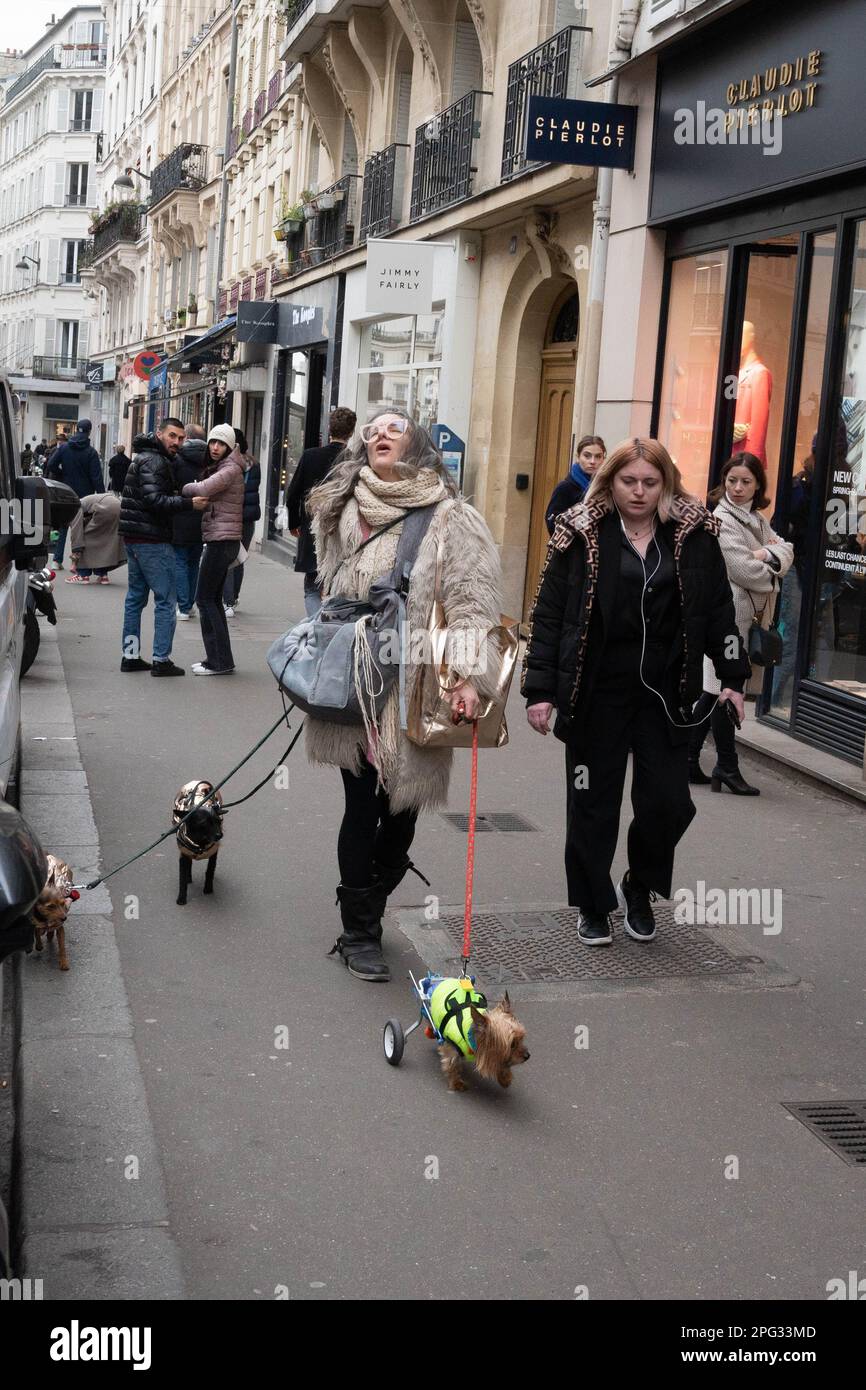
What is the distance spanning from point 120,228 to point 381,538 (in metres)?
54.1

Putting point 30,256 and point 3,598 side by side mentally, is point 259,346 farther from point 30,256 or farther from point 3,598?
point 30,256

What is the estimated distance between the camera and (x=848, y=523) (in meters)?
9.98

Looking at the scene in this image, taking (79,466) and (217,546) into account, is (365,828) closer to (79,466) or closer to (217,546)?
(217,546)

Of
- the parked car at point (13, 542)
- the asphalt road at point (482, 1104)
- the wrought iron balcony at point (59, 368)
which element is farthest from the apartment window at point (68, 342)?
the asphalt road at point (482, 1104)

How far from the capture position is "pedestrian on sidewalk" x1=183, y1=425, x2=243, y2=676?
12.5 metres

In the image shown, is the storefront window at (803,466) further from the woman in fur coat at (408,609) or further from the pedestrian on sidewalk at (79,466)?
the pedestrian on sidewalk at (79,466)

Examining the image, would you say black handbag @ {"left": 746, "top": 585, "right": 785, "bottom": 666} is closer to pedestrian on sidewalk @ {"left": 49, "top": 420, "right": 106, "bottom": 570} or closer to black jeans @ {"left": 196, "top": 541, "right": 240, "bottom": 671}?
black jeans @ {"left": 196, "top": 541, "right": 240, "bottom": 671}

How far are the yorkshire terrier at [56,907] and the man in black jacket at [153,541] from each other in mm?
6990

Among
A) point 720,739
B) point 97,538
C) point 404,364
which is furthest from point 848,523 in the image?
point 404,364

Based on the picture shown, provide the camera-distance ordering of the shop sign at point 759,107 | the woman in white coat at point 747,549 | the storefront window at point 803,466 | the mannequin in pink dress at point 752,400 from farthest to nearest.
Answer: the mannequin in pink dress at point 752,400 < the storefront window at point 803,466 < the shop sign at point 759,107 < the woman in white coat at point 747,549

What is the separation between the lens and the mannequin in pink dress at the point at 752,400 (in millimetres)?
11688

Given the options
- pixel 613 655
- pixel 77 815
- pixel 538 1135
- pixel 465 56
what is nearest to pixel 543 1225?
pixel 538 1135

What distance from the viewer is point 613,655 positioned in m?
5.93

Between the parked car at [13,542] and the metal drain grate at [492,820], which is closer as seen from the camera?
the parked car at [13,542]
